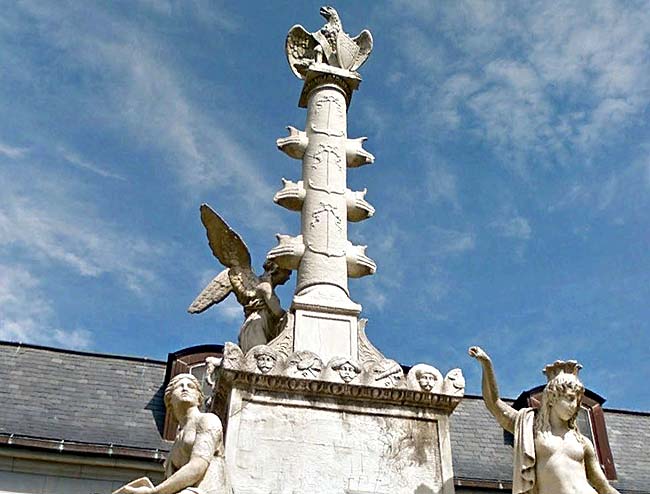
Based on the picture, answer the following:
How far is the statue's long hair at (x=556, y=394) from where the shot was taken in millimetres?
7609

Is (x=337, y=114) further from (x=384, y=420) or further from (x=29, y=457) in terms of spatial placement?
(x=29, y=457)

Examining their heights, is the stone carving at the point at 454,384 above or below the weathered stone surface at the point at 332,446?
above

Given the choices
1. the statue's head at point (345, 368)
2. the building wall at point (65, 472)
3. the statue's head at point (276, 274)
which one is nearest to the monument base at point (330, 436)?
the statue's head at point (345, 368)

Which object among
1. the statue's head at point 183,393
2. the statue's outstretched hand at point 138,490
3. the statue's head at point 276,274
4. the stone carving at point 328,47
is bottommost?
the statue's outstretched hand at point 138,490

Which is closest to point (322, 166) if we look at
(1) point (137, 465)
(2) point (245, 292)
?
(2) point (245, 292)

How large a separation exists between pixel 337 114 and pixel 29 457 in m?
8.80

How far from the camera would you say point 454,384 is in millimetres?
8180

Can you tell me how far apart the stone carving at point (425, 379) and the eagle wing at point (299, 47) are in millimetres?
5915

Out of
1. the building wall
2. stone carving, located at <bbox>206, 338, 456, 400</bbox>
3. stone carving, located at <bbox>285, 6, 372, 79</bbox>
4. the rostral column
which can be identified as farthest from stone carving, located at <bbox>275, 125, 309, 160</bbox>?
the building wall

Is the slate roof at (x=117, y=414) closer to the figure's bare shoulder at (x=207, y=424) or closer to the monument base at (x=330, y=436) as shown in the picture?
the monument base at (x=330, y=436)

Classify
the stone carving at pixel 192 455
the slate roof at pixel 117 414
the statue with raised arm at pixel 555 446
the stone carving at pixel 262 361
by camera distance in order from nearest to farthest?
the stone carving at pixel 192 455, the statue with raised arm at pixel 555 446, the stone carving at pixel 262 361, the slate roof at pixel 117 414

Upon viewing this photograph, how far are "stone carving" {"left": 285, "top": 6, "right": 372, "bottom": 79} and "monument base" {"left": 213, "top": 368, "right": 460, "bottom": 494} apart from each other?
5761 millimetres

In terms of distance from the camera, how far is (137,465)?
1542cm

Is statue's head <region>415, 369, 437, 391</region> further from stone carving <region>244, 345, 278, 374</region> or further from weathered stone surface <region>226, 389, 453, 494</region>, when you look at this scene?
stone carving <region>244, 345, 278, 374</region>
